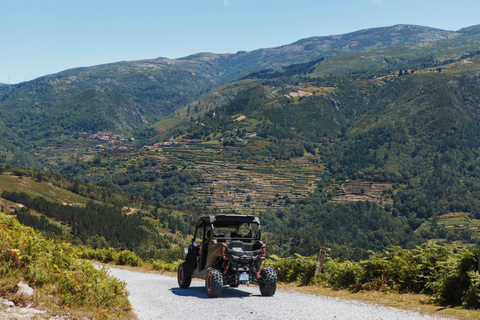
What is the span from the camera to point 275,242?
199m

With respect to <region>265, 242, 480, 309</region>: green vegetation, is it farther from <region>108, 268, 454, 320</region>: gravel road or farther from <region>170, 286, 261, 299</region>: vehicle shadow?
<region>170, 286, 261, 299</region>: vehicle shadow

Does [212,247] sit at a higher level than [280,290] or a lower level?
higher

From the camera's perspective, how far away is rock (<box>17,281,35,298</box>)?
8.87 metres

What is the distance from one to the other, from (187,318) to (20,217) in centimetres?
11860

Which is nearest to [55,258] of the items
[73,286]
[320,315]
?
[73,286]

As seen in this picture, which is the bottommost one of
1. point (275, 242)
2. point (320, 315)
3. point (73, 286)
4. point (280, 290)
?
point (275, 242)

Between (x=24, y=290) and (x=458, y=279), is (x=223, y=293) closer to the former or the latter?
(x=458, y=279)

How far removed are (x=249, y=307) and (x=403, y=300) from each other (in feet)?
17.1

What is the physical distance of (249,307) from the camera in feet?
41.1

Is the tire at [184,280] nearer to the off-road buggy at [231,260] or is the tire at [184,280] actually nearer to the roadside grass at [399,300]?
the off-road buggy at [231,260]

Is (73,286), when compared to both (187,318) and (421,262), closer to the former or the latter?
(187,318)

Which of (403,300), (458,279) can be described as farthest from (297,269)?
(458,279)

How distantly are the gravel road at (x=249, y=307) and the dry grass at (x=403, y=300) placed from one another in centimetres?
59

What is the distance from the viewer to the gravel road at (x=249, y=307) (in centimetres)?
1142
